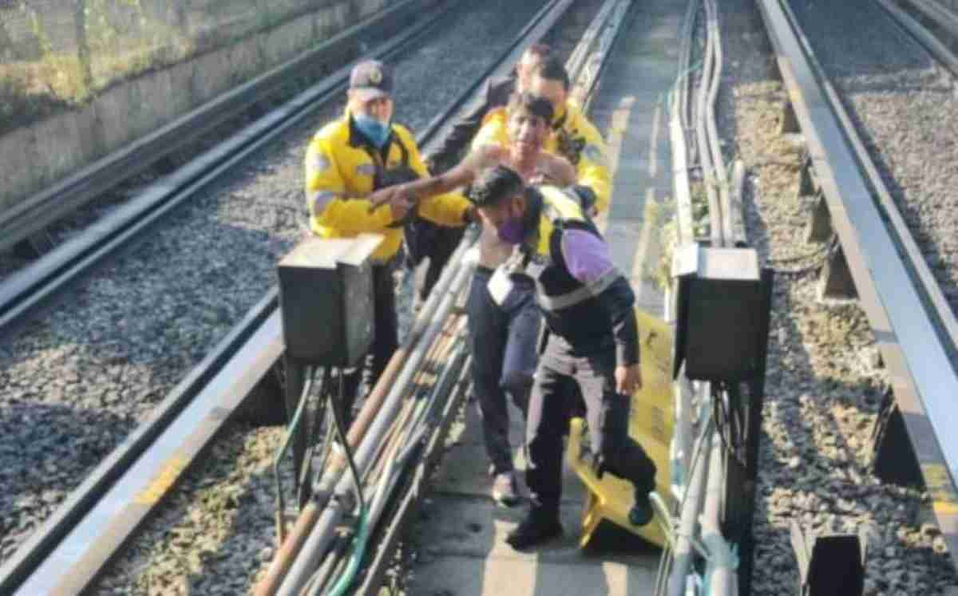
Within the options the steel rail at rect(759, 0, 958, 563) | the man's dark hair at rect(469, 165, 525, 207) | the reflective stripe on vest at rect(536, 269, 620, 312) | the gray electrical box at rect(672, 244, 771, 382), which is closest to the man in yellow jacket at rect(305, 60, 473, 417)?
the man's dark hair at rect(469, 165, 525, 207)

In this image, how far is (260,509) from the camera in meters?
6.35

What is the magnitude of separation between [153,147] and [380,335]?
7505mm

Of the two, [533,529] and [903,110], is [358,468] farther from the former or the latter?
[903,110]

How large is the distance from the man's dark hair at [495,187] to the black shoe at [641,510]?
1.46 metres

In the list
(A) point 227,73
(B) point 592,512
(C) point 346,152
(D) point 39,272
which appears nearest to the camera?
(B) point 592,512

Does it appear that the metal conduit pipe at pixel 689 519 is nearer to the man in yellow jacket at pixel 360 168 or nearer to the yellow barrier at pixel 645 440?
the yellow barrier at pixel 645 440

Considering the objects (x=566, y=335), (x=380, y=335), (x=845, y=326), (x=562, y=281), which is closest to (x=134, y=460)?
(x=380, y=335)

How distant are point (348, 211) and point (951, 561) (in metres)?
3.18

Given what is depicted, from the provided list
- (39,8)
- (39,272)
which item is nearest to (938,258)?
(39,272)

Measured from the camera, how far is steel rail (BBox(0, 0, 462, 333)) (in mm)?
9328

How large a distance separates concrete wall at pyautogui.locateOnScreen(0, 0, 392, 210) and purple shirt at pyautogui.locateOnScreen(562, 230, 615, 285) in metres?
8.05

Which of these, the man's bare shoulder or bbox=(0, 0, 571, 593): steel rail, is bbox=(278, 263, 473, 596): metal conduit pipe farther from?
the man's bare shoulder

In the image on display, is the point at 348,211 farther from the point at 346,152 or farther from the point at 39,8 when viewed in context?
the point at 39,8

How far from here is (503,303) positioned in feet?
18.6
